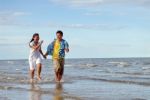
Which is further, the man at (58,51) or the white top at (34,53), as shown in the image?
the white top at (34,53)

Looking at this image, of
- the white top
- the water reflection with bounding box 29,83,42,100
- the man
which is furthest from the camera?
the white top

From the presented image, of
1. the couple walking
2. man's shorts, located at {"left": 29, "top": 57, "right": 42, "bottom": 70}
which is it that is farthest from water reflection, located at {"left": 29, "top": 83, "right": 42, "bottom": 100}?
man's shorts, located at {"left": 29, "top": 57, "right": 42, "bottom": 70}

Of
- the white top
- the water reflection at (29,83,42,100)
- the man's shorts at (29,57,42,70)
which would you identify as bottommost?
the water reflection at (29,83,42,100)

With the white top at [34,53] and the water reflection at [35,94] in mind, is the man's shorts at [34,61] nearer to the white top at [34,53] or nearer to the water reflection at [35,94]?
the white top at [34,53]

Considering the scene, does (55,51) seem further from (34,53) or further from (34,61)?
(34,61)

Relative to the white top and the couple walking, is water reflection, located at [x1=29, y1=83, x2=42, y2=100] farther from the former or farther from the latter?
the white top

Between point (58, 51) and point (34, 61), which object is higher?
point (58, 51)

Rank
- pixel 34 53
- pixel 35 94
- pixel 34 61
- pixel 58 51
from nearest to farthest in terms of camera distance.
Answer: pixel 35 94 → pixel 58 51 → pixel 34 53 → pixel 34 61

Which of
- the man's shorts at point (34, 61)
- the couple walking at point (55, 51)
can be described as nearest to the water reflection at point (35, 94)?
the couple walking at point (55, 51)

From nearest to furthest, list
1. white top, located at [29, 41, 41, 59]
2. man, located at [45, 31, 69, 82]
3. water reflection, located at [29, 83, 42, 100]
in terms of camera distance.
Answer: water reflection, located at [29, 83, 42, 100], man, located at [45, 31, 69, 82], white top, located at [29, 41, 41, 59]

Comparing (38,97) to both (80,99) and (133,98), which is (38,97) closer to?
(80,99)

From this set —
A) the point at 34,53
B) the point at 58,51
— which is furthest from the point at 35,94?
the point at 34,53

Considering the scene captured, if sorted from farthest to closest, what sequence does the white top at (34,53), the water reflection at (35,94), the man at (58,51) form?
the white top at (34,53)
the man at (58,51)
the water reflection at (35,94)

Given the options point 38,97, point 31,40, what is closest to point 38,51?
point 31,40
